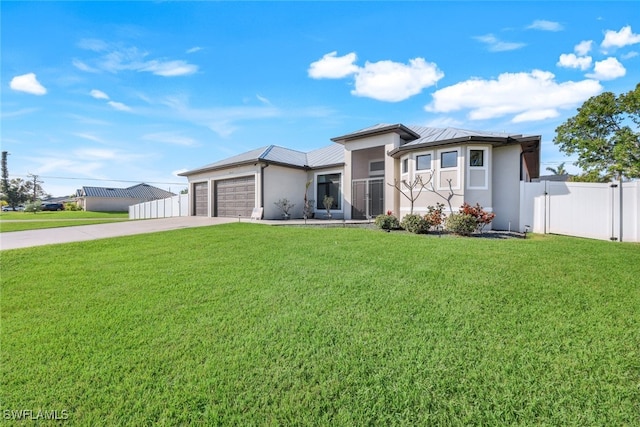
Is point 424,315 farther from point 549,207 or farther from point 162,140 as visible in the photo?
point 162,140

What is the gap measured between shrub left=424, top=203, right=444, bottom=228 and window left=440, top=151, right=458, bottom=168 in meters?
1.73

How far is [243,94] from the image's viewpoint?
39.5 feet

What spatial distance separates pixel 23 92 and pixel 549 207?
1955 cm

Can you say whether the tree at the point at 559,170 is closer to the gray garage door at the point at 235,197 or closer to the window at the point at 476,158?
the window at the point at 476,158

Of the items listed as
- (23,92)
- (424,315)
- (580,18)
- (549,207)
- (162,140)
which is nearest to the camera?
(424,315)

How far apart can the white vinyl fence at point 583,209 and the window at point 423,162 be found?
3659 millimetres

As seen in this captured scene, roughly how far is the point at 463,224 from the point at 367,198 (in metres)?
6.76

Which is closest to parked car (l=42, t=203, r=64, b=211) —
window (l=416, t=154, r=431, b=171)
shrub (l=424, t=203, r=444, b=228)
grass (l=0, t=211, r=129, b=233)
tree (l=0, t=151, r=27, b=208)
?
tree (l=0, t=151, r=27, b=208)

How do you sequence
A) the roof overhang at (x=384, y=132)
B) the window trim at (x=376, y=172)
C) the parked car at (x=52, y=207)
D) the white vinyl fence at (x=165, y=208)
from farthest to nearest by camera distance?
the parked car at (x=52, y=207) → the white vinyl fence at (x=165, y=208) → the window trim at (x=376, y=172) → the roof overhang at (x=384, y=132)

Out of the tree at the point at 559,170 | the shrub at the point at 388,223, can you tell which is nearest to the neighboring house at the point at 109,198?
the shrub at the point at 388,223

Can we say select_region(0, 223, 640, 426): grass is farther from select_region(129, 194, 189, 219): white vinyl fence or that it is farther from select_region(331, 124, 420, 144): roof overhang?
select_region(129, 194, 189, 219): white vinyl fence

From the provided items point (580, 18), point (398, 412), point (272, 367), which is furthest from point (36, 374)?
point (580, 18)

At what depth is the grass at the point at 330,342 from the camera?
2.26 m

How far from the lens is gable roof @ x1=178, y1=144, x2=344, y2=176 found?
1650cm
